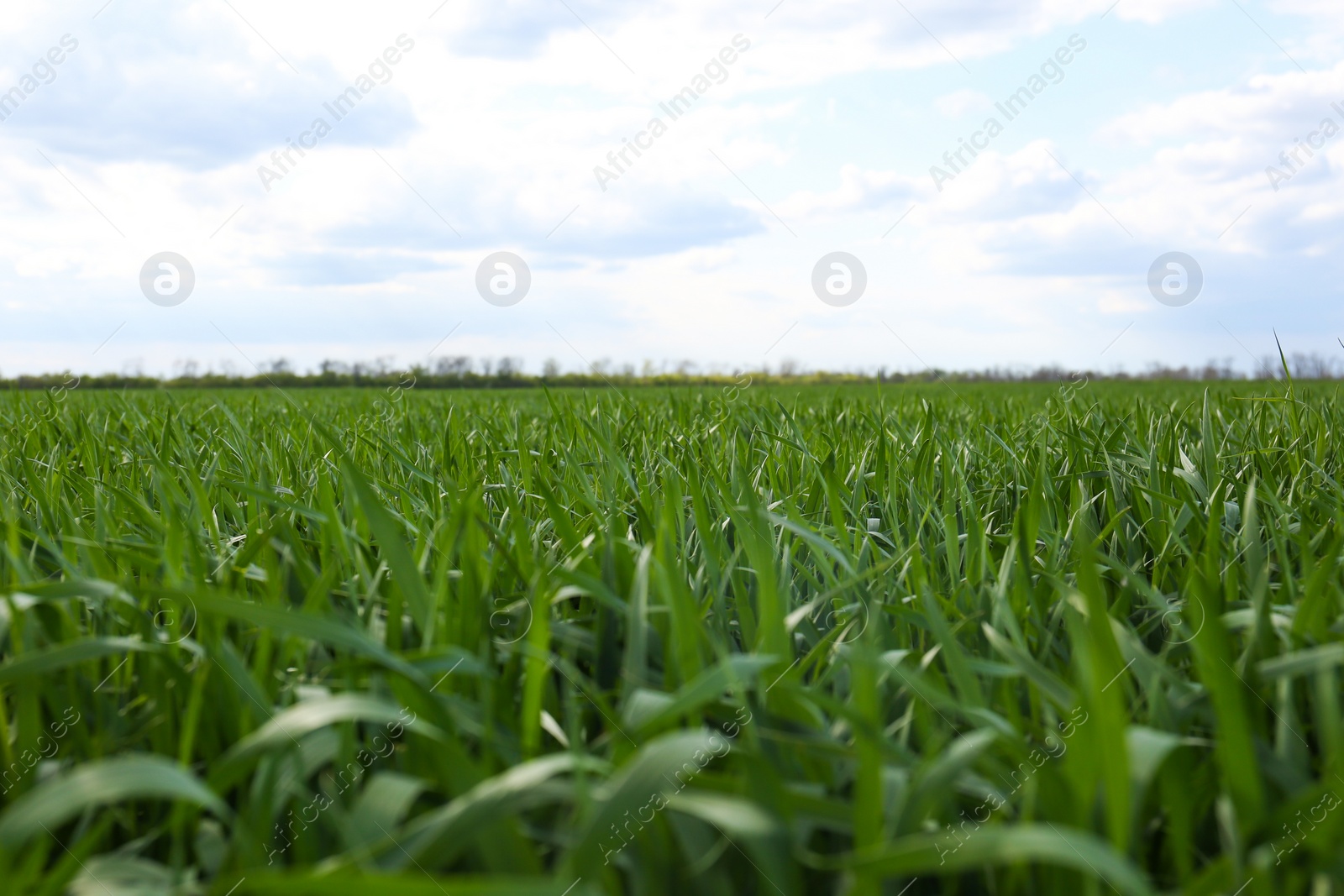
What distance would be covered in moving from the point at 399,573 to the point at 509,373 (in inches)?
943

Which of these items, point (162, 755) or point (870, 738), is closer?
point (870, 738)

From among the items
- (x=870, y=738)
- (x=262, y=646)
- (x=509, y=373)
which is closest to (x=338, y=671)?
(x=262, y=646)

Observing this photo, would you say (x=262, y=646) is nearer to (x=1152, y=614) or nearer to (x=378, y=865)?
(x=378, y=865)

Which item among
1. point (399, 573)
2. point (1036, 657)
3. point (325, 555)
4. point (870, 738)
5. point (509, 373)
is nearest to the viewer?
point (870, 738)

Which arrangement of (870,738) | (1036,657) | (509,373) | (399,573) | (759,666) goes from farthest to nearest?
(509,373) < (1036,657) < (399,573) < (759,666) < (870,738)

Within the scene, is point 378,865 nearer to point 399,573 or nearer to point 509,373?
point 399,573

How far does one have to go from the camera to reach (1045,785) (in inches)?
25.8

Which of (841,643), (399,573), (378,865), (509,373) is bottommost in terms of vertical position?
(378,865)

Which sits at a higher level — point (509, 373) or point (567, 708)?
point (509, 373)

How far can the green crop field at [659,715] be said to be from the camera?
2.01 feet

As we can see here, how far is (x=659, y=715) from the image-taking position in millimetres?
686

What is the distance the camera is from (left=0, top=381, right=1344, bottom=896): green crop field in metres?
0.61

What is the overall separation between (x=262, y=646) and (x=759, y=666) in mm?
507

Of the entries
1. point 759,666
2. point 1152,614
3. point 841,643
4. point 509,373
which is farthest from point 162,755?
point 509,373
